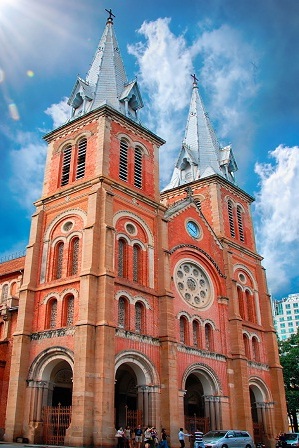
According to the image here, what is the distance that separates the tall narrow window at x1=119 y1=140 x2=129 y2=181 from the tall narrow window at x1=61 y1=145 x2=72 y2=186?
371 cm

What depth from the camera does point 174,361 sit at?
28719mm

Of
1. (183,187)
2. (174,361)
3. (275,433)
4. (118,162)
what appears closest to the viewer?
(174,361)

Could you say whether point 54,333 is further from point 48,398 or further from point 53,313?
point 48,398

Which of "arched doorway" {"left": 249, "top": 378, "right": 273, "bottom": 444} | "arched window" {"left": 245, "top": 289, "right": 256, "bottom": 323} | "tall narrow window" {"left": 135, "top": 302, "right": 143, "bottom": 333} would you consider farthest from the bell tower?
"arched doorway" {"left": 249, "top": 378, "right": 273, "bottom": 444}

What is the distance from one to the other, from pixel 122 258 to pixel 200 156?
19552mm

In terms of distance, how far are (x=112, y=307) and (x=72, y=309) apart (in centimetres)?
262

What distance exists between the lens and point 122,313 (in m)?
28.0

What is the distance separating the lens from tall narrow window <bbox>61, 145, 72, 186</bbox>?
33844mm

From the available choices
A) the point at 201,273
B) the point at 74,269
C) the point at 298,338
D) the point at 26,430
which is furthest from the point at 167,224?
the point at 298,338

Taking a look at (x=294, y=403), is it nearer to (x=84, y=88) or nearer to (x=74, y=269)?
(x=74, y=269)

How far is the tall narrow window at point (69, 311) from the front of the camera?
2717 cm

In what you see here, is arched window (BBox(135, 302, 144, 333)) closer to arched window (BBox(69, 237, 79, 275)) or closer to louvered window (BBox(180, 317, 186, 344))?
louvered window (BBox(180, 317, 186, 344))

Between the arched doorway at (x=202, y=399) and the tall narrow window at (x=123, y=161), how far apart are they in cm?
1355

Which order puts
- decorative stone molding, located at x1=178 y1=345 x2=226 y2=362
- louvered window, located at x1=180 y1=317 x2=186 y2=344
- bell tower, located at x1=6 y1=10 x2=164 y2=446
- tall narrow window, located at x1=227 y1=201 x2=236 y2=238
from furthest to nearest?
1. tall narrow window, located at x1=227 y1=201 x2=236 y2=238
2. louvered window, located at x1=180 y1=317 x2=186 y2=344
3. decorative stone molding, located at x1=178 y1=345 x2=226 y2=362
4. bell tower, located at x1=6 y1=10 x2=164 y2=446
